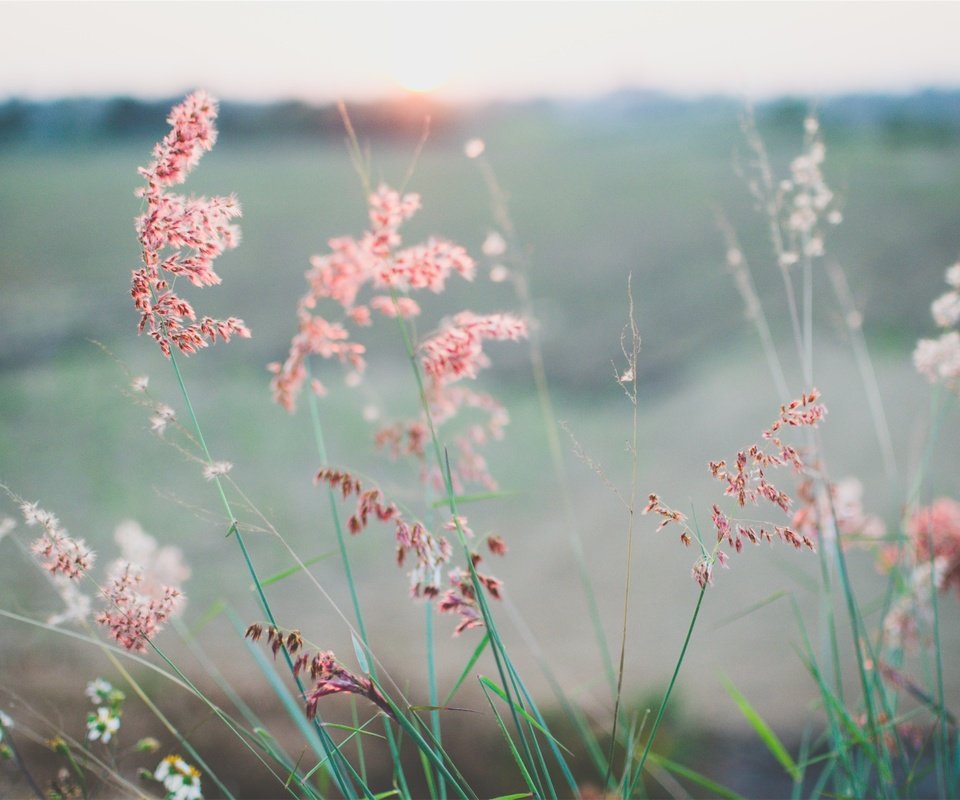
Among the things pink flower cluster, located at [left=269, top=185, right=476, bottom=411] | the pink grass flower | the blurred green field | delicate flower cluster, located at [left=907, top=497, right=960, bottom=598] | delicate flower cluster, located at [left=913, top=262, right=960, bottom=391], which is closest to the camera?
the pink grass flower

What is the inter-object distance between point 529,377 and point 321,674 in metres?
1.88

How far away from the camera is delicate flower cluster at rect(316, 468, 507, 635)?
65 centimetres

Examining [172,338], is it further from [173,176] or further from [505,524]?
[505,524]

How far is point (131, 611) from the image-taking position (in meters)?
0.64

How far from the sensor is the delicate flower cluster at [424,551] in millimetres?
653

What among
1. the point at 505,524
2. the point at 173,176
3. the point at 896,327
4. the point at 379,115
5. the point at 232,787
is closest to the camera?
the point at 173,176

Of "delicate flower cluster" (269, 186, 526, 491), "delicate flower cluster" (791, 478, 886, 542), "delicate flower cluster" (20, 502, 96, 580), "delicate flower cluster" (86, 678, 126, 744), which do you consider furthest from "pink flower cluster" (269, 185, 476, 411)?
"delicate flower cluster" (791, 478, 886, 542)

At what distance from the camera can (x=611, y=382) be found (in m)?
2.31

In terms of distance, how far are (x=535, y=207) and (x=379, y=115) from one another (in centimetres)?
73

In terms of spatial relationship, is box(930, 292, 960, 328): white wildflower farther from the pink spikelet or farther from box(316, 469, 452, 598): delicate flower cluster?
box(316, 469, 452, 598): delicate flower cluster

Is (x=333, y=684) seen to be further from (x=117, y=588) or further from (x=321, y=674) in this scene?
(x=117, y=588)

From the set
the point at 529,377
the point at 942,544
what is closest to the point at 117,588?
the point at 942,544

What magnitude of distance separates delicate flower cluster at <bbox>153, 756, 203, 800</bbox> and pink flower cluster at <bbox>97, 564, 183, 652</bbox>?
157 mm

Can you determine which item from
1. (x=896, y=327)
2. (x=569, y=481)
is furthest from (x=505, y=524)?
(x=896, y=327)
